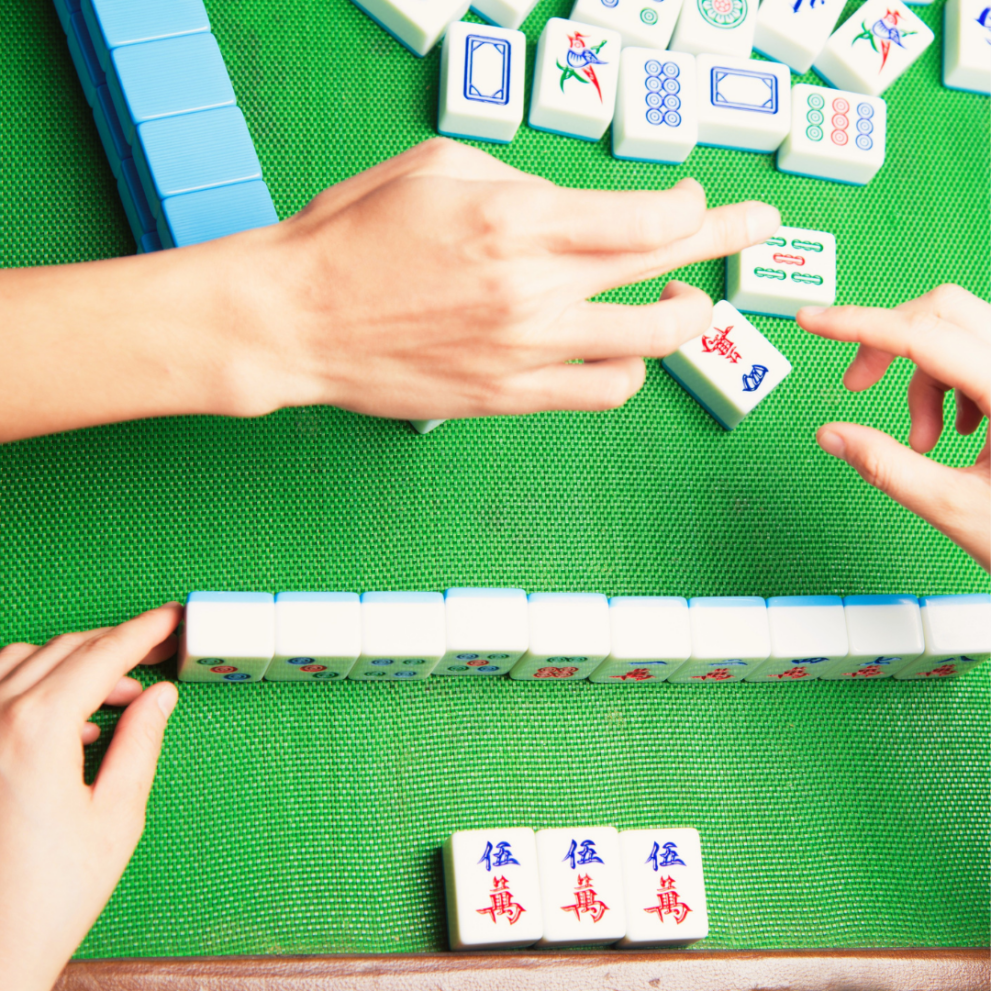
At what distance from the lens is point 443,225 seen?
875mm

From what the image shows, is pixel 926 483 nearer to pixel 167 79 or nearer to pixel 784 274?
pixel 784 274

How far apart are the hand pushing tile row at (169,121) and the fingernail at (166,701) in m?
0.55

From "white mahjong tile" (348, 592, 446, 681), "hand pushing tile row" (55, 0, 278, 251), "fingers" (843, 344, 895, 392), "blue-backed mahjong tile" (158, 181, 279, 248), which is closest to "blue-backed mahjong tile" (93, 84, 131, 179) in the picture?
"hand pushing tile row" (55, 0, 278, 251)

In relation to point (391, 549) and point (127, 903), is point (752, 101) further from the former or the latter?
point (127, 903)

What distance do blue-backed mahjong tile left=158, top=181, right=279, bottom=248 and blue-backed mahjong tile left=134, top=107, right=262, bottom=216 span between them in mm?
12

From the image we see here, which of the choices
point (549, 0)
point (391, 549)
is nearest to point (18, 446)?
point (391, 549)

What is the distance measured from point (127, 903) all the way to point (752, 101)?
4.69 ft

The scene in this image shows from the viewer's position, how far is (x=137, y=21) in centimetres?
120

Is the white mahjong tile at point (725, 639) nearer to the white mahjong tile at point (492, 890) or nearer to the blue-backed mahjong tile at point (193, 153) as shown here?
the white mahjong tile at point (492, 890)

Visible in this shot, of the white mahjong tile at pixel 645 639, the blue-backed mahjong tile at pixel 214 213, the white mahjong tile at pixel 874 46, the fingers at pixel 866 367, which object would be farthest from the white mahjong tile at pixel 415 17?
the white mahjong tile at pixel 645 639

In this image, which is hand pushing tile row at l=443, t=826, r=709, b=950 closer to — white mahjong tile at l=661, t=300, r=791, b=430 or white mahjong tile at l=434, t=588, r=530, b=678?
white mahjong tile at l=434, t=588, r=530, b=678

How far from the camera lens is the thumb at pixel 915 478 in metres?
1.06

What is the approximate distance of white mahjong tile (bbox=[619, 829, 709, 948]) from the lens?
111 cm

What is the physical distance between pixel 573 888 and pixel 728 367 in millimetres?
741
